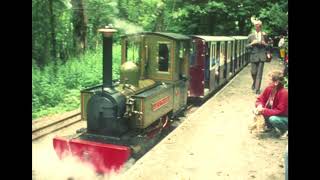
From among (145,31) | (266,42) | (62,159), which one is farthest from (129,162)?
(266,42)

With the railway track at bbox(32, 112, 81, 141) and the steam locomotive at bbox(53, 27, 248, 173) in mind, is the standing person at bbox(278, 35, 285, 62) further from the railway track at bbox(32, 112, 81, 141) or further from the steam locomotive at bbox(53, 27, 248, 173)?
the railway track at bbox(32, 112, 81, 141)

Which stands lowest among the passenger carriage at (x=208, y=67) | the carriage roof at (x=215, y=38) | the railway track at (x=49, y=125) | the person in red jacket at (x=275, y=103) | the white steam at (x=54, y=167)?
the white steam at (x=54, y=167)

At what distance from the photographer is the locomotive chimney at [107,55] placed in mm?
4149

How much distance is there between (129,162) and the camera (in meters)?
4.31

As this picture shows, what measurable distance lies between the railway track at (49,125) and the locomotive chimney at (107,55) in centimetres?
50

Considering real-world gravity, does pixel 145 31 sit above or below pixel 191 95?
above

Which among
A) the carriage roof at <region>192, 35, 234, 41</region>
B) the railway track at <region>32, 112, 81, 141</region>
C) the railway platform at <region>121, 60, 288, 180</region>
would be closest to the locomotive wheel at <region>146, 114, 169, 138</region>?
the railway platform at <region>121, 60, 288, 180</region>

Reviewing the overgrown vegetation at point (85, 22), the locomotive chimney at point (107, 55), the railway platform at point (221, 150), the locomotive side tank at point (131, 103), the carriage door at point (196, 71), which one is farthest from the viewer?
the carriage door at point (196, 71)

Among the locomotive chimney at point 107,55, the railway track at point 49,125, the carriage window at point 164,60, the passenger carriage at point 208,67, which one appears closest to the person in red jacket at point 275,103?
the passenger carriage at point 208,67

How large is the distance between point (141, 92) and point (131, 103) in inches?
13.4

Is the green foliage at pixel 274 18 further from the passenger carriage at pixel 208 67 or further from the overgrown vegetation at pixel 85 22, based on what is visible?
the passenger carriage at pixel 208 67
